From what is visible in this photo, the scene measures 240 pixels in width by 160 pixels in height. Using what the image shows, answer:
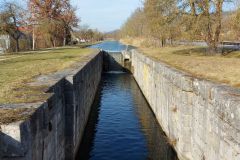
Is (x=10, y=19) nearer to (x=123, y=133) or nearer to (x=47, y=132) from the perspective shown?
(x=123, y=133)

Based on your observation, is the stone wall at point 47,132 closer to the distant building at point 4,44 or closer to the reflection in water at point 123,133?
the reflection in water at point 123,133

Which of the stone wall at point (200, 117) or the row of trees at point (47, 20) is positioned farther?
the row of trees at point (47, 20)

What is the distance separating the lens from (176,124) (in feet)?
37.3

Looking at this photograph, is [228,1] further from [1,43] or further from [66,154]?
[1,43]

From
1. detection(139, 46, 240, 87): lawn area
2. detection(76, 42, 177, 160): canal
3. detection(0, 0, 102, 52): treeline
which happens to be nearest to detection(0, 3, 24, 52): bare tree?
detection(0, 0, 102, 52): treeline

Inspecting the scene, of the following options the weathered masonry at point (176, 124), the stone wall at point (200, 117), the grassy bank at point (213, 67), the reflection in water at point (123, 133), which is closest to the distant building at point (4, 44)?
the reflection in water at point (123, 133)

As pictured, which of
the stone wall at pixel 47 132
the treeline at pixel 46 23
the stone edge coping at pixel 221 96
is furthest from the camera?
the treeline at pixel 46 23

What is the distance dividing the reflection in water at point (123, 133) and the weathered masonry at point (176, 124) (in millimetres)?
740

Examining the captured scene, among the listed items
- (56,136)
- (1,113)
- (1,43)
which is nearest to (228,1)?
(56,136)

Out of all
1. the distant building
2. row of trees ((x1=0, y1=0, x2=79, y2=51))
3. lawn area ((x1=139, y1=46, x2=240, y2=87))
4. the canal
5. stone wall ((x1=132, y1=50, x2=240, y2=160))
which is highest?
row of trees ((x1=0, y1=0, x2=79, y2=51))

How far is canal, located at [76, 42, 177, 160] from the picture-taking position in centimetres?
1163

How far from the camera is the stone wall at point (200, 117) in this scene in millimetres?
6289

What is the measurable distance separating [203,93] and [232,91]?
111cm

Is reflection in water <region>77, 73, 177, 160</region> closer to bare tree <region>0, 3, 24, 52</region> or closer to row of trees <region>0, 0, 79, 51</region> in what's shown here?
bare tree <region>0, 3, 24, 52</region>
